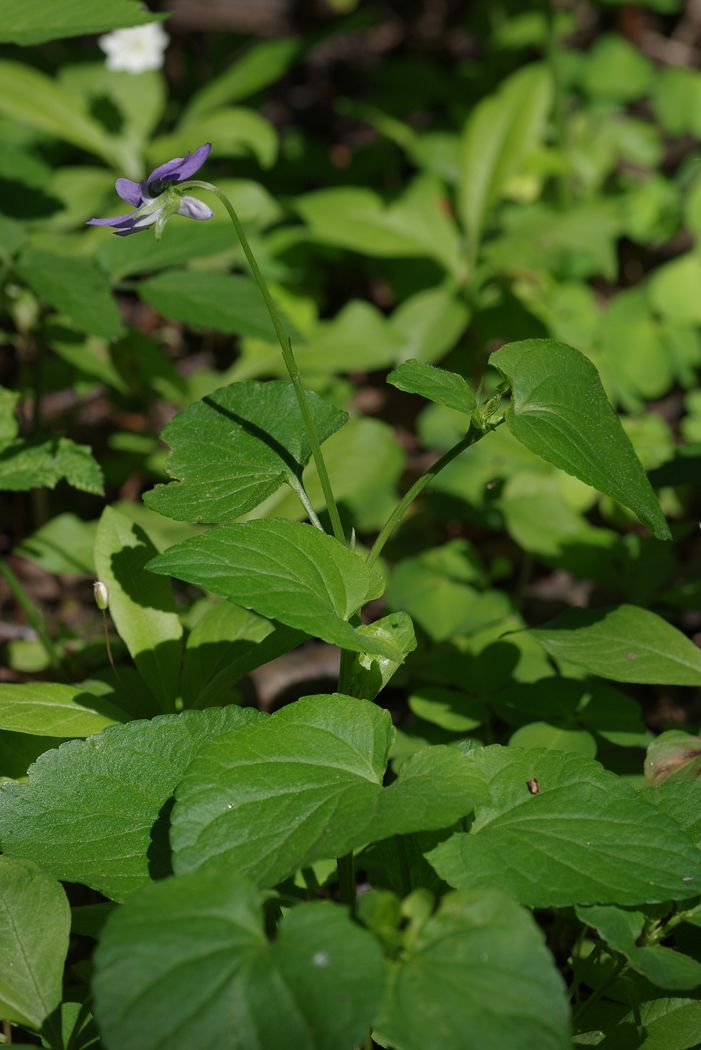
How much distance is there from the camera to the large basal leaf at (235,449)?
1.46 metres

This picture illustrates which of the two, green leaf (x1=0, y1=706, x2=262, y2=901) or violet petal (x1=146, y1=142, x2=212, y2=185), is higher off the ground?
violet petal (x1=146, y1=142, x2=212, y2=185)

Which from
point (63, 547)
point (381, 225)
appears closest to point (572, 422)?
point (63, 547)

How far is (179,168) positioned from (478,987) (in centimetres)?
107

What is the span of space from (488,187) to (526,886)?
2662 mm

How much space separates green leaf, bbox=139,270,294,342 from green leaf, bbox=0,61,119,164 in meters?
1.18

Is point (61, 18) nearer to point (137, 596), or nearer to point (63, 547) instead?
point (63, 547)

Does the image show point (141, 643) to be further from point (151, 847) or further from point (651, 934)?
point (651, 934)

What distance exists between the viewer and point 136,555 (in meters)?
1.82

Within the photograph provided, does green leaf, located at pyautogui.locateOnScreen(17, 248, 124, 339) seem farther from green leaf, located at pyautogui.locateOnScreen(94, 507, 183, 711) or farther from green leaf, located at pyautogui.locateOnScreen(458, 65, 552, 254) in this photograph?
green leaf, located at pyautogui.locateOnScreen(458, 65, 552, 254)

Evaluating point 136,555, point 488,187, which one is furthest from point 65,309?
point 488,187

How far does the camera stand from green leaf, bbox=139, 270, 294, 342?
217 centimetres

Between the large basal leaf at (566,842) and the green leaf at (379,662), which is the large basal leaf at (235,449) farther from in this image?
the large basal leaf at (566,842)

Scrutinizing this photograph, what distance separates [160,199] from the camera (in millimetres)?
1317

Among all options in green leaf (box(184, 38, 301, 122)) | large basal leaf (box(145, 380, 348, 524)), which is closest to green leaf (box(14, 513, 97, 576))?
large basal leaf (box(145, 380, 348, 524))
